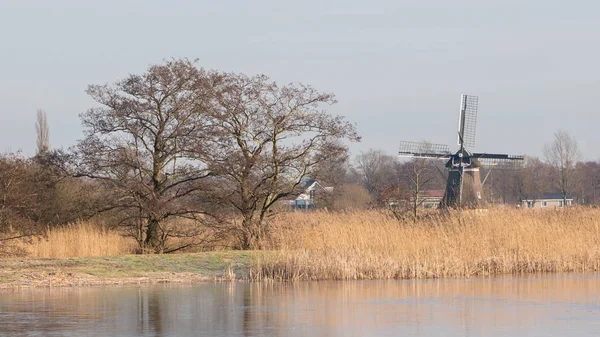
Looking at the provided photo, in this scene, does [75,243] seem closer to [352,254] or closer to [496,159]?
[352,254]

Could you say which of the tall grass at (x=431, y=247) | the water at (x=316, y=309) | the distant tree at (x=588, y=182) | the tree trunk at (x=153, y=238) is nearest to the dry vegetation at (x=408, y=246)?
the tall grass at (x=431, y=247)

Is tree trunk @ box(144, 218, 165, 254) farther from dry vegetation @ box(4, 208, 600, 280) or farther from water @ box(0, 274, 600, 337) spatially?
water @ box(0, 274, 600, 337)

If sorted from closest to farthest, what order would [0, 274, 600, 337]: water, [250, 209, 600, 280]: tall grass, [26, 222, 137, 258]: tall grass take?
[0, 274, 600, 337]: water
[250, 209, 600, 280]: tall grass
[26, 222, 137, 258]: tall grass

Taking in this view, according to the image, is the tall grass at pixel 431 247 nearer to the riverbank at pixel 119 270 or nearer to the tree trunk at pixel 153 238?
the riverbank at pixel 119 270

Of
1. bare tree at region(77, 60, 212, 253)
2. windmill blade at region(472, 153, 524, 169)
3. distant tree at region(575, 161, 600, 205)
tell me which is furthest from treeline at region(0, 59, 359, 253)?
distant tree at region(575, 161, 600, 205)

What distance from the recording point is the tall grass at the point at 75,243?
2622 centimetres

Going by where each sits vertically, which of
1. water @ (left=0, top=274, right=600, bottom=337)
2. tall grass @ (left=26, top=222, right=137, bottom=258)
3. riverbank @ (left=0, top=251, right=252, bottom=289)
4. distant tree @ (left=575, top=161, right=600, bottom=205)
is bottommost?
water @ (left=0, top=274, right=600, bottom=337)

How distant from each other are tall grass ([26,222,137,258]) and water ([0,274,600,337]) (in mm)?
6580

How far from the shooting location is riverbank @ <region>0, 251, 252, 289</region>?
21062mm

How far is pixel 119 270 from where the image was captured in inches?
882

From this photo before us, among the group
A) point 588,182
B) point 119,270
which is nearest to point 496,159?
point 588,182

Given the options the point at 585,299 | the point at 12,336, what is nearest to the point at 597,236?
the point at 585,299

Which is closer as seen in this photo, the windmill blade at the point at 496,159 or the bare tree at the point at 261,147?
the bare tree at the point at 261,147

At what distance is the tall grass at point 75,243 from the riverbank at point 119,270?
207 centimetres
